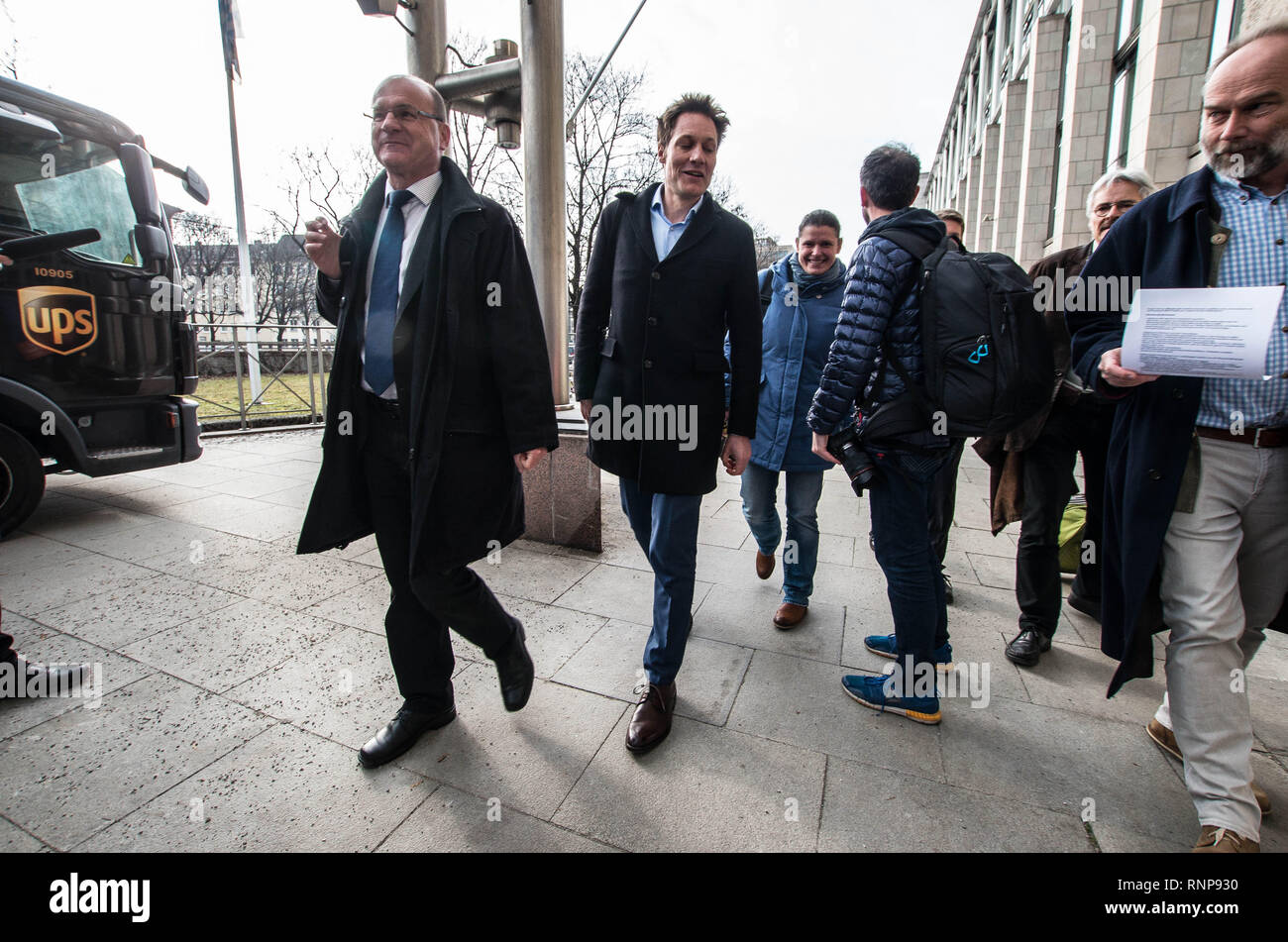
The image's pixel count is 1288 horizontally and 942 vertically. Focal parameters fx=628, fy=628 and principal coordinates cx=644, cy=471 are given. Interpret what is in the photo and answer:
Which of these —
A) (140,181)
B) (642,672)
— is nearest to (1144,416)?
(642,672)

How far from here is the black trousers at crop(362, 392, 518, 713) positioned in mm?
2201

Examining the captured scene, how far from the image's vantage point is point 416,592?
2158mm

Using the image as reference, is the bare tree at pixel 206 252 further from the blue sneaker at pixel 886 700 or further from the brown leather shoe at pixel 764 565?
the blue sneaker at pixel 886 700

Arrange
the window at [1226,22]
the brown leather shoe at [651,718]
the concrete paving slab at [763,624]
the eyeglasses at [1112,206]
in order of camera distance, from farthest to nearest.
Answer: the window at [1226,22]
the concrete paving slab at [763,624]
the eyeglasses at [1112,206]
the brown leather shoe at [651,718]

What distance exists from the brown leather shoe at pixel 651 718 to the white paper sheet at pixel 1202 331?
192 centimetres

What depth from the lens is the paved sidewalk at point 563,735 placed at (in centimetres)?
198

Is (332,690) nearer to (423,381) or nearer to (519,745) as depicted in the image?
(519,745)

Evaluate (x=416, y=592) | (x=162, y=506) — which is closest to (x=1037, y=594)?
(x=416, y=592)

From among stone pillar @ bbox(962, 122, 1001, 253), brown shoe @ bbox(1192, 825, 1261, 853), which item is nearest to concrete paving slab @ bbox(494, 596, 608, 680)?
brown shoe @ bbox(1192, 825, 1261, 853)

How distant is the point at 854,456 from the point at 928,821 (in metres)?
1.27

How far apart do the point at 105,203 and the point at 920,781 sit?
686 cm

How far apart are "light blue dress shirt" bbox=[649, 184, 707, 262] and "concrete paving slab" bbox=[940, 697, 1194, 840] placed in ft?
7.29

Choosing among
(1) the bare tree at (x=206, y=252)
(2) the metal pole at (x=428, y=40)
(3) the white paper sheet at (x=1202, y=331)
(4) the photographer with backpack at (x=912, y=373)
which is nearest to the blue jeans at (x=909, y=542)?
(4) the photographer with backpack at (x=912, y=373)
